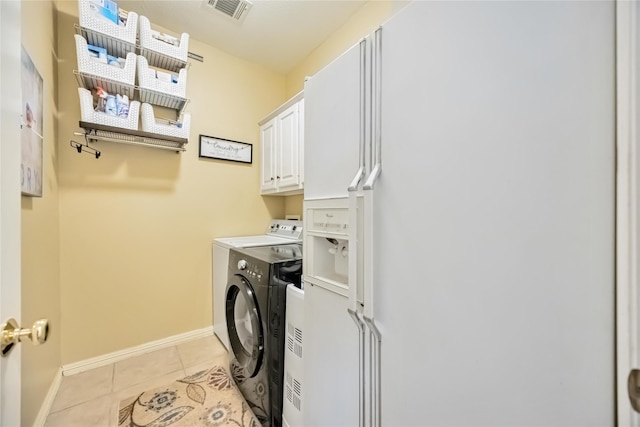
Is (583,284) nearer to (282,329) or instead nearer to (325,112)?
(325,112)

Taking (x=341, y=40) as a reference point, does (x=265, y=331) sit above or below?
below

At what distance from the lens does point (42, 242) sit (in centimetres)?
150

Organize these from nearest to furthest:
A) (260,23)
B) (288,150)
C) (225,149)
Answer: (260,23)
(288,150)
(225,149)

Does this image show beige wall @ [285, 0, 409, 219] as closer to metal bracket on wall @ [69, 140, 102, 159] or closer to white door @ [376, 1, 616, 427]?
white door @ [376, 1, 616, 427]

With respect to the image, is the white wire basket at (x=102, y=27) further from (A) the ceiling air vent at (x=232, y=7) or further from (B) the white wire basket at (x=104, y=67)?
(A) the ceiling air vent at (x=232, y=7)

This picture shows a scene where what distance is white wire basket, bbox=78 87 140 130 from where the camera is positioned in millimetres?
1691

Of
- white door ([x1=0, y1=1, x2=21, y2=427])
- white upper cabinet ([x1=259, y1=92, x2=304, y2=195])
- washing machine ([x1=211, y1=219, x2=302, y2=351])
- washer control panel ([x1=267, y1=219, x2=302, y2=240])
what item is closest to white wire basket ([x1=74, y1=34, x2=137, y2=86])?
white upper cabinet ([x1=259, y1=92, x2=304, y2=195])

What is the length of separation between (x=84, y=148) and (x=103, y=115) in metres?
0.37

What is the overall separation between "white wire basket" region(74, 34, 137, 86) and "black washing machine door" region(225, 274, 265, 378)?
1.69m

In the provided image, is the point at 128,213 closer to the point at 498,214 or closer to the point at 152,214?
the point at 152,214

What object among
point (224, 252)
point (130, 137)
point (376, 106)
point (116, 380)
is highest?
point (130, 137)

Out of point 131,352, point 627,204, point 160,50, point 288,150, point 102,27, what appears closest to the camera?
point 627,204

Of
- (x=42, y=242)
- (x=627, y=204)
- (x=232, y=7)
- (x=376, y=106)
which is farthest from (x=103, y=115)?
(x=627, y=204)

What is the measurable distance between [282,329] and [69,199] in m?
1.95
